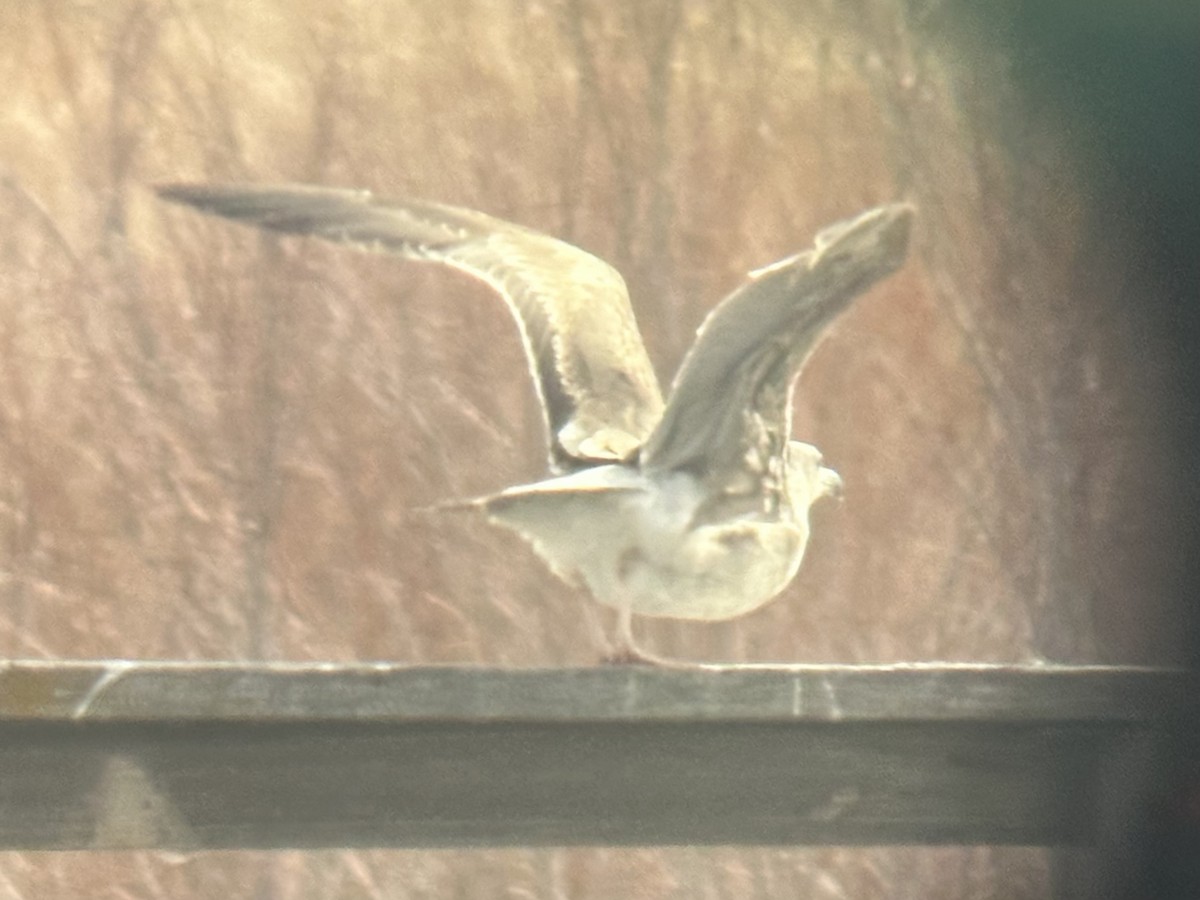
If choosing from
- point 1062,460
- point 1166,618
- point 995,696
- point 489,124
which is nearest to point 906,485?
point 1062,460

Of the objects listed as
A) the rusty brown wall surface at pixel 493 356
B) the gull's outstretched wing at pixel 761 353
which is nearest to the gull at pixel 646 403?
the gull's outstretched wing at pixel 761 353

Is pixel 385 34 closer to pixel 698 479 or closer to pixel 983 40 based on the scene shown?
pixel 983 40

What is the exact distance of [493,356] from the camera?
12.2ft

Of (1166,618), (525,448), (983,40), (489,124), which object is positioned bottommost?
(1166,618)

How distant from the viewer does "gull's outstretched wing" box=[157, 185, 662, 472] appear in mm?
2188

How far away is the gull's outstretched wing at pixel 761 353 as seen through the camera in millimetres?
1592

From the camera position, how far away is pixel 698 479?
6.30 ft

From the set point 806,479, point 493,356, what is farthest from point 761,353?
point 493,356

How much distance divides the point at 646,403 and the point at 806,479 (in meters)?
0.23

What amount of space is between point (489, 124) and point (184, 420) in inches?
34.5

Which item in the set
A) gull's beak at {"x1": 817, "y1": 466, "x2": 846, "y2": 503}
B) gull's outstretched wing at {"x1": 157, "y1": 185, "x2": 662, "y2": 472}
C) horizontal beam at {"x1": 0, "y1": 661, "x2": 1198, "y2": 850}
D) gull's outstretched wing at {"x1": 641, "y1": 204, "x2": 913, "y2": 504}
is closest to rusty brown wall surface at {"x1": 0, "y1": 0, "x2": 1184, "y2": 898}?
gull's outstretched wing at {"x1": 157, "y1": 185, "x2": 662, "y2": 472}

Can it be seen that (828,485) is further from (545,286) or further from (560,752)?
(560,752)

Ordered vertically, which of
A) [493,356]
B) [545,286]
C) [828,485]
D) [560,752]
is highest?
[545,286]

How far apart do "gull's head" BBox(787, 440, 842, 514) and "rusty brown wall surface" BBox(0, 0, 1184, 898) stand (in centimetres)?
141
